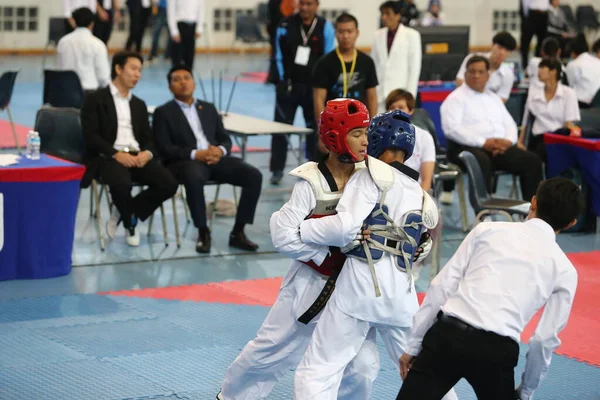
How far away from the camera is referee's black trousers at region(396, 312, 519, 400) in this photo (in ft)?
11.7

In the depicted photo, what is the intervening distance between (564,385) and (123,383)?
2284 millimetres

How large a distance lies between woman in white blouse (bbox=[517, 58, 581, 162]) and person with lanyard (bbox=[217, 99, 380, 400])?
5.89 meters

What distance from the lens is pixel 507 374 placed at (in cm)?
362

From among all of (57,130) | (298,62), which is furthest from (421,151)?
(298,62)

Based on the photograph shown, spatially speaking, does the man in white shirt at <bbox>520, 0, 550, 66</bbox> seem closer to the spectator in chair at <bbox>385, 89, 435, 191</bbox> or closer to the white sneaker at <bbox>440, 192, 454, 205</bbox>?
the white sneaker at <bbox>440, 192, 454, 205</bbox>

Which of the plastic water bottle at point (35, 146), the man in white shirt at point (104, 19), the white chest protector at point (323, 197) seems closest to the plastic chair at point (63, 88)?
the plastic water bottle at point (35, 146)

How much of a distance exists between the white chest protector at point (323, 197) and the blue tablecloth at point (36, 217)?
3477 millimetres

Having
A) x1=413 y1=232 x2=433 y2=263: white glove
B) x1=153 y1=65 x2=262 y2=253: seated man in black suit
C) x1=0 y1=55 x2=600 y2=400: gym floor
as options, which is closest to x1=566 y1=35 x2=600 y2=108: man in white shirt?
x1=0 y1=55 x2=600 y2=400: gym floor

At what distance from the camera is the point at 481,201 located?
8.07 metres

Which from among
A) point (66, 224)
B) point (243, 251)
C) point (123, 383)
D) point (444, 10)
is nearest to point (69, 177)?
point (66, 224)

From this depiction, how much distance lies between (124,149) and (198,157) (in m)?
0.58

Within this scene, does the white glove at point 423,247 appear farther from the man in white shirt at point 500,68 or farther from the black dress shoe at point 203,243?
the man in white shirt at point 500,68

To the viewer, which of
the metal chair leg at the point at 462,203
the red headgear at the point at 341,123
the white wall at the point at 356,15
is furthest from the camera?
the white wall at the point at 356,15

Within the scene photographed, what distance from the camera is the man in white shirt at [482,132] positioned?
29.9ft
